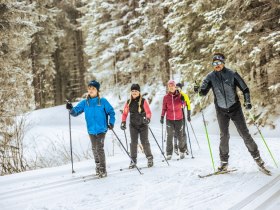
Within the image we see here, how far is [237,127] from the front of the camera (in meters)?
6.57

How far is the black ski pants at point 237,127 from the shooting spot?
21.3ft

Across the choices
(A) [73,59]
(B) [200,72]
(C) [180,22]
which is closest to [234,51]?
(B) [200,72]

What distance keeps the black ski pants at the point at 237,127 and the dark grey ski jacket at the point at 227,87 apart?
14 centimetres

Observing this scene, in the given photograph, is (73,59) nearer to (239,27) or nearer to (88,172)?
(239,27)

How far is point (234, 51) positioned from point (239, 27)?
3.35 feet

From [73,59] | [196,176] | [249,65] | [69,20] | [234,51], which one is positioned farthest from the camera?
[73,59]

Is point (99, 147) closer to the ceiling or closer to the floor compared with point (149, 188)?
closer to the ceiling

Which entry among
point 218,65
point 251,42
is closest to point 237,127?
point 218,65

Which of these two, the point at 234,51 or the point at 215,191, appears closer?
the point at 215,191

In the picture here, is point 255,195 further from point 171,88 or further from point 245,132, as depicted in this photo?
point 171,88

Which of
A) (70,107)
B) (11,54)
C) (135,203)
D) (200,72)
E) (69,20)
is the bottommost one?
(135,203)

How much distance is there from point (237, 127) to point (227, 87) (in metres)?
0.81

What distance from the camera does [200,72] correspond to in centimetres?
1554

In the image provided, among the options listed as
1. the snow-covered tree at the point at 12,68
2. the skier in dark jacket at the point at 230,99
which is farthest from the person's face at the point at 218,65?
the snow-covered tree at the point at 12,68
